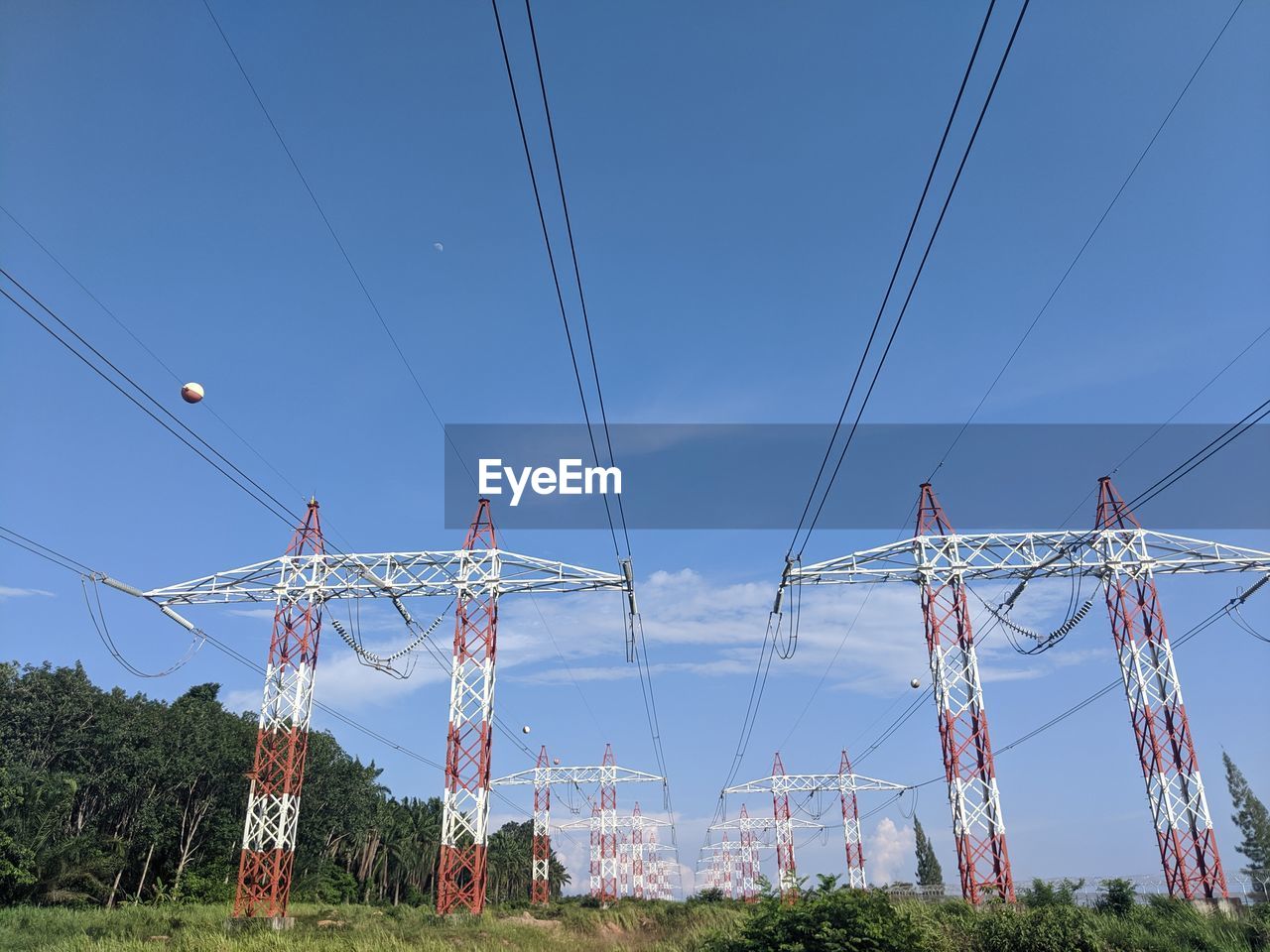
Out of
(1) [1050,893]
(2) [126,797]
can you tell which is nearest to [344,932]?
(1) [1050,893]

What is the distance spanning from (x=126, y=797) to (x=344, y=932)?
3530cm

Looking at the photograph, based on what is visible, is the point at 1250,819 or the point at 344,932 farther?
the point at 1250,819

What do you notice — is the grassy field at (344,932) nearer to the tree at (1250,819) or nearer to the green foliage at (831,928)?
the green foliage at (831,928)

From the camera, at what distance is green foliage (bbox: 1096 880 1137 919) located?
2645cm

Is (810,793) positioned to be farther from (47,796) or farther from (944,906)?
(47,796)

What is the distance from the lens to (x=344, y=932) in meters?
27.6

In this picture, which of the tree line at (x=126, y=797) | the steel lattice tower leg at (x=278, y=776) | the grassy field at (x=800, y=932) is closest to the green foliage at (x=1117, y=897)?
the grassy field at (x=800, y=932)

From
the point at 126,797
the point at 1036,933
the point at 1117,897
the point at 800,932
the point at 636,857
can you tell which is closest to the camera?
the point at 800,932

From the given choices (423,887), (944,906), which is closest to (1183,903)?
(944,906)

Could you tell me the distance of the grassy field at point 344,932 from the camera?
23.0m

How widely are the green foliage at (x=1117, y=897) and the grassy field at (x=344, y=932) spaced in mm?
11688

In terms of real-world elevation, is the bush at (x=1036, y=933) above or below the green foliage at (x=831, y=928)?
below

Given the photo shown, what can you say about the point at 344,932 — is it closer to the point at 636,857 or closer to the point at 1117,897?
the point at 1117,897

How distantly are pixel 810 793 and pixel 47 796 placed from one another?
2070 inches
